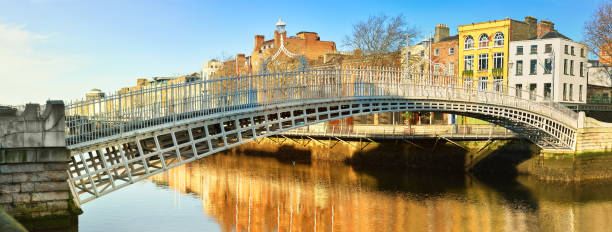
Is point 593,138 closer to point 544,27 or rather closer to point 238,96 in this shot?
point 544,27

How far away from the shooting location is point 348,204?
24172 millimetres

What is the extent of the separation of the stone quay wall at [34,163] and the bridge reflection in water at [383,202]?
7553mm

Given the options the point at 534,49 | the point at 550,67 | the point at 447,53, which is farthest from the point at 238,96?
the point at 447,53

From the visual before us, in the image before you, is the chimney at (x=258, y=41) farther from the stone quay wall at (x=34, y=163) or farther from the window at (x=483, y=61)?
the stone quay wall at (x=34, y=163)

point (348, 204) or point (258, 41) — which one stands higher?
point (258, 41)

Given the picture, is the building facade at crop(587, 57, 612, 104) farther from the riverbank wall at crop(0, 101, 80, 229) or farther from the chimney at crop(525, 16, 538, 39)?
the riverbank wall at crop(0, 101, 80, 229)

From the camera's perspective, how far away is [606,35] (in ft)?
132

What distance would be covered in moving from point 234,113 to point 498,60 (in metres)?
30.8

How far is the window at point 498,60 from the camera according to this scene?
4178 cm

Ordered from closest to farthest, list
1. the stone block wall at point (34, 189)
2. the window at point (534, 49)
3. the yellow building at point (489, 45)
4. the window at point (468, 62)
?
the stone block wall at point (34, 189) → the window at point (534, 49) → the yellow building at point (489, 45) → the window at point (468, 62)

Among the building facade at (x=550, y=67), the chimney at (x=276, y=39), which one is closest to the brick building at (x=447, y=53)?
the building facade at (x=550, y=67)

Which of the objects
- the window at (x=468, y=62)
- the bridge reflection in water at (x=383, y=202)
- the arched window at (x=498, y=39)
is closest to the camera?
the bridge reflection in water at (x=383, y=202)

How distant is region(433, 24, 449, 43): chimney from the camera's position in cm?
4894

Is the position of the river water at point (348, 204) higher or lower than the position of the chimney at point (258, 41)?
lower
